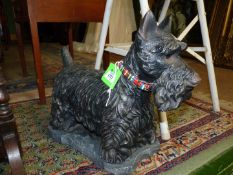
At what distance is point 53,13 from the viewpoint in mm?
1267

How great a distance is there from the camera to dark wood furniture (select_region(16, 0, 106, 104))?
1216 millimetres

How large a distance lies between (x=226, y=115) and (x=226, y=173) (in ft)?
1.49

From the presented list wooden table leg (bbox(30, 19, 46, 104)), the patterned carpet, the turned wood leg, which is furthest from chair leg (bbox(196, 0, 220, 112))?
the turned wood leg

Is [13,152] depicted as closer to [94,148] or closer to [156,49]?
[94,148]

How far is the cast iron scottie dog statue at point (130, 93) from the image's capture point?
64 centimetres

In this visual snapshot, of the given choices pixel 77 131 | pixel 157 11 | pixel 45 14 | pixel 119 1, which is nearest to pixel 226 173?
pixel 77 131

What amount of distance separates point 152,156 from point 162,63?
0.38 metres

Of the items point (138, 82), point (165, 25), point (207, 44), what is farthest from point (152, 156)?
point (207, 44)

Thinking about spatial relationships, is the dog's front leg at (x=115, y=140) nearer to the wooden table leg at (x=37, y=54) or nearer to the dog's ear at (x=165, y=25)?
the dog's ear at (x=165, y=25)

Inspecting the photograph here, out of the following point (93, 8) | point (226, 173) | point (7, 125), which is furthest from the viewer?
point (93, 8)

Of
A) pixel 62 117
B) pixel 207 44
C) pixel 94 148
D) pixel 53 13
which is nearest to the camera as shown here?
pixel 94 148

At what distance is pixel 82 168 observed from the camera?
817 mm

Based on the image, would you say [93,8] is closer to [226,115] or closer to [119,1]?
[226,115]

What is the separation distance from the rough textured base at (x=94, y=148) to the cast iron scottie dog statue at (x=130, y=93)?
0.02 m
